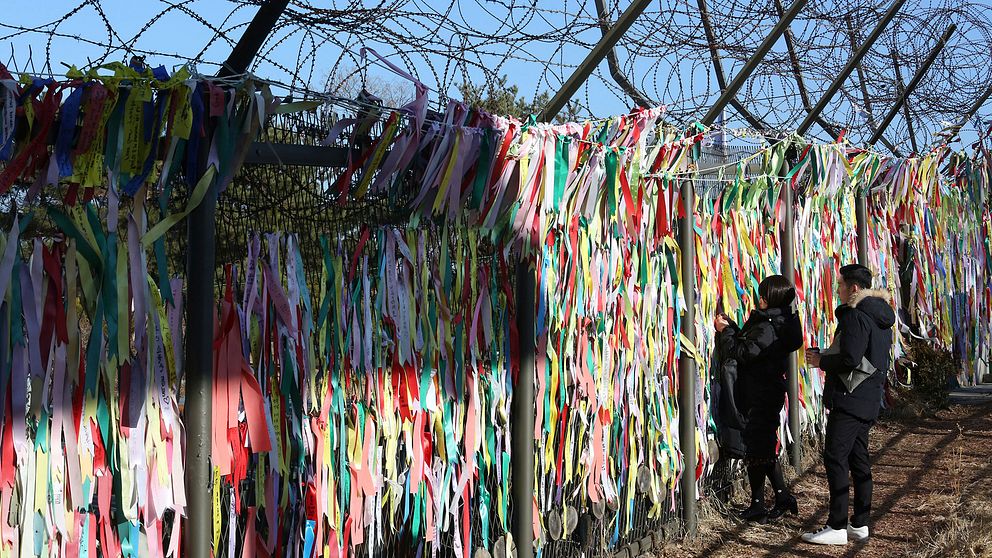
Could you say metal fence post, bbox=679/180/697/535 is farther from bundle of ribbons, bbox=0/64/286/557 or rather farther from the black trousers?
bundle of ribbons, bbox=0/64/286/557

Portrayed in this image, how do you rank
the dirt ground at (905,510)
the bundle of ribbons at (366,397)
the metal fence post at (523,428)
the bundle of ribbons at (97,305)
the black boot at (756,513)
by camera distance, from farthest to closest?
the black boot at (756,513)
the dirt ground at (905,510)
the metal fence post at (523,428)
the bundle of ribbons at (366,397)
the bundle of ribbons at (97,305)

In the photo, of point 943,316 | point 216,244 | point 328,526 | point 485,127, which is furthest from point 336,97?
point 943,316

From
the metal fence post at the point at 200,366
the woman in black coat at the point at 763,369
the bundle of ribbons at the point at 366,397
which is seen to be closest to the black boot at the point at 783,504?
the woman in black coat at the point at 763,369

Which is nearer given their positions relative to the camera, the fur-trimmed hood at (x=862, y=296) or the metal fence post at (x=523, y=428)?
the metal fence post at (x=523, y=428)

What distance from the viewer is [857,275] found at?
528 centimetres

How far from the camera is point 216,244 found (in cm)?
301

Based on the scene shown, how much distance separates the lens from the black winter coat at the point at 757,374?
17.8 feet

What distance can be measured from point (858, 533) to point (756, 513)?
0.51 meters

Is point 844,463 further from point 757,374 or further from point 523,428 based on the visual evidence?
point 523,428

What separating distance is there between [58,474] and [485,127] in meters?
1.66

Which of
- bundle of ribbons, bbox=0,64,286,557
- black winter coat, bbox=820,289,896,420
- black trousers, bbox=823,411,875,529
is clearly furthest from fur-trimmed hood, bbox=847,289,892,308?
bundle of ribbons, bbox=0,64,286,557

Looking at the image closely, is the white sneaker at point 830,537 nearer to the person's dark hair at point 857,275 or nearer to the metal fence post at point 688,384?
the metal fence post at point 688,384

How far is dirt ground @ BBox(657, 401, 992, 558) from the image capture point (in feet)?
16.8

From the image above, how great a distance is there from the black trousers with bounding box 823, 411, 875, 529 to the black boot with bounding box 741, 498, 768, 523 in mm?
374
